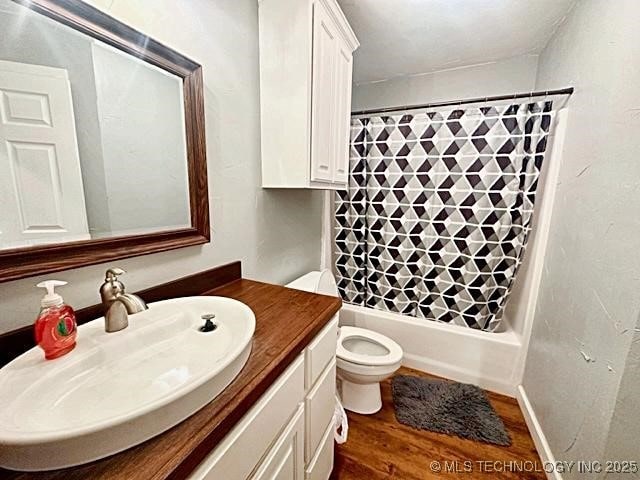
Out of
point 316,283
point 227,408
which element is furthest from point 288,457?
point 316,283

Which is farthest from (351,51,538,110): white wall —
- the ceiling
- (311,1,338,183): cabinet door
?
(311,1,338,183): cabinet door

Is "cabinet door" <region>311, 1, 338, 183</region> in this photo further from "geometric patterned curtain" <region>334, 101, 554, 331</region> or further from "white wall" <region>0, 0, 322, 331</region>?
"geometric patterned curtain" <region>334, 101, 554, 331</region>

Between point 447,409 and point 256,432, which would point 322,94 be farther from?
point 447,409

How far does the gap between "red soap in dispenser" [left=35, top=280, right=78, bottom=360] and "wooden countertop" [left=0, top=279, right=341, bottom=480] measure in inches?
8.8

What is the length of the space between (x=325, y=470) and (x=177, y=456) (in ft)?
3.10

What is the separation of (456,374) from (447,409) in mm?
325

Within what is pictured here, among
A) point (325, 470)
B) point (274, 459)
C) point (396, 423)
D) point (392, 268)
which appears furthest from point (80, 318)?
point (392, 268)

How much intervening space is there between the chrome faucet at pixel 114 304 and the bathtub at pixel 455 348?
1.66 m

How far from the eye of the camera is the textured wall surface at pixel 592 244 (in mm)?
910

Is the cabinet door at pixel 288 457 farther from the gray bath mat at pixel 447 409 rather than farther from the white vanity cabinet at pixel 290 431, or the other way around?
the gray bath mat at pixel 447 409

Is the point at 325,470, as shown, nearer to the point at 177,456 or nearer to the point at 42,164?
the point at 177,456

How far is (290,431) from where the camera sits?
2.58 ft

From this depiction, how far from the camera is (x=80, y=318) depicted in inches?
28.9

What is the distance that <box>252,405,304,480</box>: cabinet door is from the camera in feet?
2.26
